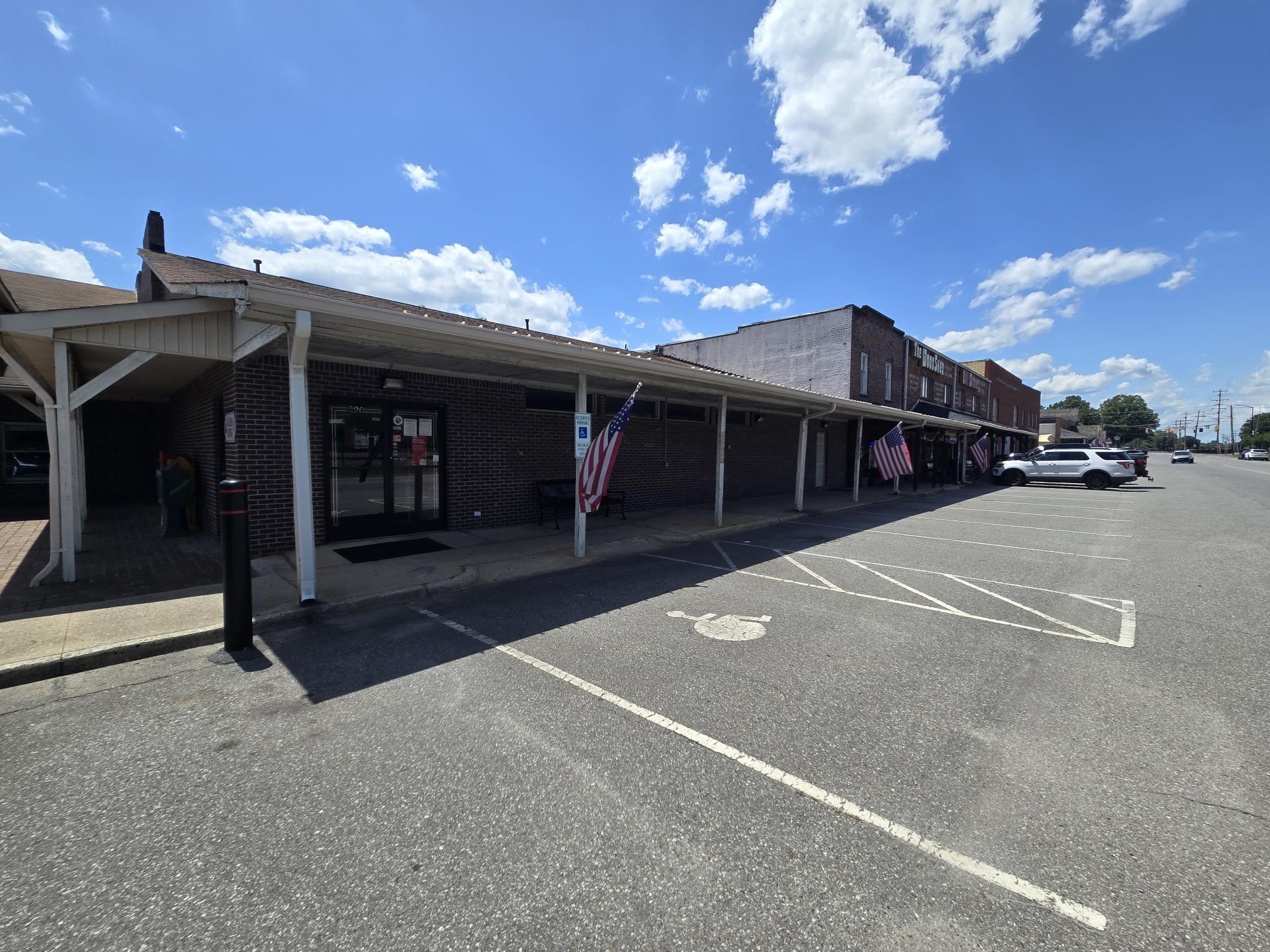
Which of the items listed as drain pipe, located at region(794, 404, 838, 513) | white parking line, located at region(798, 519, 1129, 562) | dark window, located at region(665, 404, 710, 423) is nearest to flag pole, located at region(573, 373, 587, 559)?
dark window, located at region(665, 404, 710, 423)

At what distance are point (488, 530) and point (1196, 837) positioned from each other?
9.09 m

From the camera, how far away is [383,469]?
873 centimetres

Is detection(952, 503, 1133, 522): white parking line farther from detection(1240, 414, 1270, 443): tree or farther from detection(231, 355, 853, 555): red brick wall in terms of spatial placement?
detection(1240, 414, 1270, 443): tree

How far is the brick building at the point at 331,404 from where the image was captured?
18.6ft

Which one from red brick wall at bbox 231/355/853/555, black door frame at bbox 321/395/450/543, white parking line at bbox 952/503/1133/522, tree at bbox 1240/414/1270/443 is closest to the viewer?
red brick wall at bbox 231/355/853/555

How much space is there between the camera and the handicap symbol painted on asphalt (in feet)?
16.3

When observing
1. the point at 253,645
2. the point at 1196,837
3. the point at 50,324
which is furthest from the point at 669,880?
the point at 50,324

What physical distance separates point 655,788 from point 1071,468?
27.8 meters

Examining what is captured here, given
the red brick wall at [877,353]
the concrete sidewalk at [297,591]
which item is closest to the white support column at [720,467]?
the concrete sidewalk at [297,591]

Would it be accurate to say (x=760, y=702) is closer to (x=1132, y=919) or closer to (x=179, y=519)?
(x=1132, y=919)

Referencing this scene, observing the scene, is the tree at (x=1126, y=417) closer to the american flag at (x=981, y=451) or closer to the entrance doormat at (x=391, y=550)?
the american flag at (x=981, y=451)

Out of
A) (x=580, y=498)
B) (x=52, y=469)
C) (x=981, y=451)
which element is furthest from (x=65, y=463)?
(x=981, y=451)

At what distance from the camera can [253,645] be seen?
467 cm

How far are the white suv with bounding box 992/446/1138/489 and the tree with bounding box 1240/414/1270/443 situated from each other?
440 ft
